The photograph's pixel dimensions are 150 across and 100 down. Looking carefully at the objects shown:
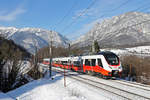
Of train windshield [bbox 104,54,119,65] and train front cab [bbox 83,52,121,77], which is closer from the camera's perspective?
train front cab [bbox 83,52,121,77]

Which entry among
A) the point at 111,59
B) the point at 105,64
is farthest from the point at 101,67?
the point at 111,59

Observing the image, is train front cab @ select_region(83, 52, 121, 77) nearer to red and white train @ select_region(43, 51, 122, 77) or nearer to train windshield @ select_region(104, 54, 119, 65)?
red and white train @ select_region(43, 51, 122, 77)

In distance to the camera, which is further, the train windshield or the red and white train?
the train windshield

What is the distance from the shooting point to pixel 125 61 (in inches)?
985

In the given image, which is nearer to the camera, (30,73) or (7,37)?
(7,37)

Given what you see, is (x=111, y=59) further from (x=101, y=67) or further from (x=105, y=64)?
(x=101, y=67)

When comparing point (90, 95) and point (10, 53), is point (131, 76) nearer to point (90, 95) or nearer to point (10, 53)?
point (90, 95)

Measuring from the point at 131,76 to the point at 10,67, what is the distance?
15180 millimetres

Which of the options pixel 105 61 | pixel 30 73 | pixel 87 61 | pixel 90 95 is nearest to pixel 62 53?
pixel 30 73

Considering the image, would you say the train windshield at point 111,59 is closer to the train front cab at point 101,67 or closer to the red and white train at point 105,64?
the red and white train at point 105,64

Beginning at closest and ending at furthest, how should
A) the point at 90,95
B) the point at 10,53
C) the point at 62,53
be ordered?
1. the point at 90,95
2. the point at 10,53
3. the point at 62,53

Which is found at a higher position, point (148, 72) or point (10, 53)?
point (10, 53)

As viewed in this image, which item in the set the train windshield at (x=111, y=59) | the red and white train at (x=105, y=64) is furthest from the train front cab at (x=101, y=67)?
the train windshield at (x=111, y=59)

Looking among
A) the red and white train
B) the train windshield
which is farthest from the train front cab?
the train windshield
